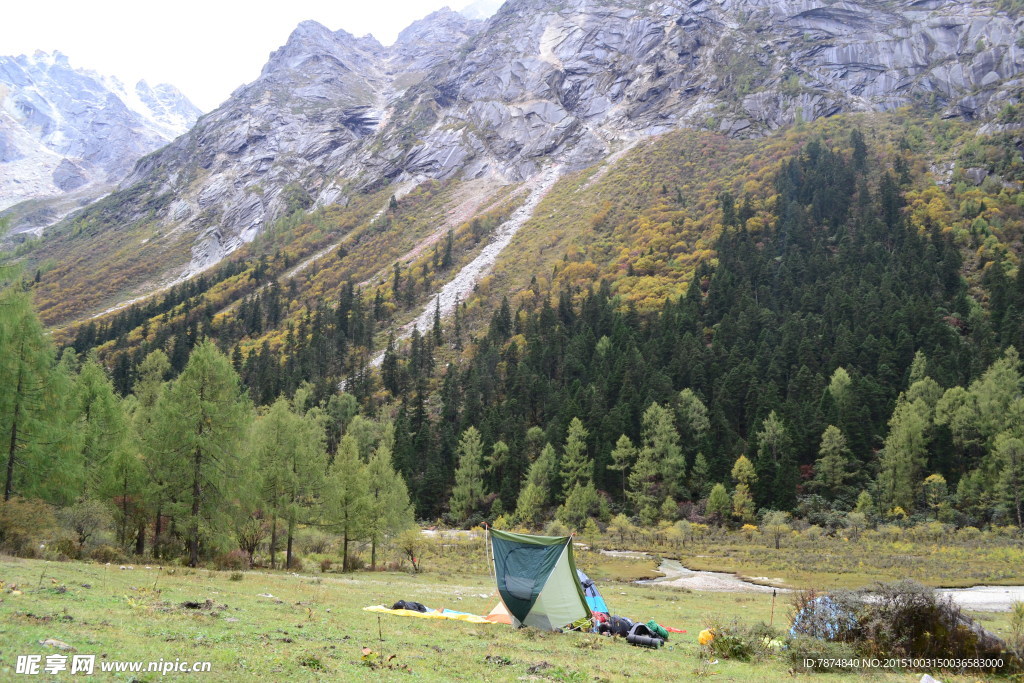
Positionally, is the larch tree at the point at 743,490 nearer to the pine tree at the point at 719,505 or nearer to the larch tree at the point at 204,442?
the pine tree at the point at 719,505

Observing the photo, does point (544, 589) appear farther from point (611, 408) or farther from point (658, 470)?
point (611, 408)

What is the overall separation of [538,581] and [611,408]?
2820 inches

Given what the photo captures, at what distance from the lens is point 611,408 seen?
88375 mm

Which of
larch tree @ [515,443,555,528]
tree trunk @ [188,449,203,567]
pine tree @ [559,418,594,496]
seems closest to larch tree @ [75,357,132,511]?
tree trunk @ [188,449,203,567]

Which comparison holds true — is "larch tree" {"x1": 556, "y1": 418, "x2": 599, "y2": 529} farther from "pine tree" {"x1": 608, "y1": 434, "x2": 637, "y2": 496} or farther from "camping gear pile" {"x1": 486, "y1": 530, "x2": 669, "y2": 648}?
"camping gear pile" {"x1": 486, "y1": 530, "x2": 669, "y2": 648}

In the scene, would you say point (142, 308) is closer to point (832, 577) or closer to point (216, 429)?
point (216, 429)

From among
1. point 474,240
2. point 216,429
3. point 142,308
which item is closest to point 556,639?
point 216,429

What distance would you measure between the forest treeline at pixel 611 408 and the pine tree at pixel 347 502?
0.15m

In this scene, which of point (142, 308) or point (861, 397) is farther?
point (142, 308)

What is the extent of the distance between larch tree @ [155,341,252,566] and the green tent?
17.5m

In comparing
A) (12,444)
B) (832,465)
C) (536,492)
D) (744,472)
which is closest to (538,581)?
(12,444)

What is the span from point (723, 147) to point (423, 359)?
110342 millimetres

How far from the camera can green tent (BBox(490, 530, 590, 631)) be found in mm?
18141

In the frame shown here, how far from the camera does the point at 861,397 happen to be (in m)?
76.5
